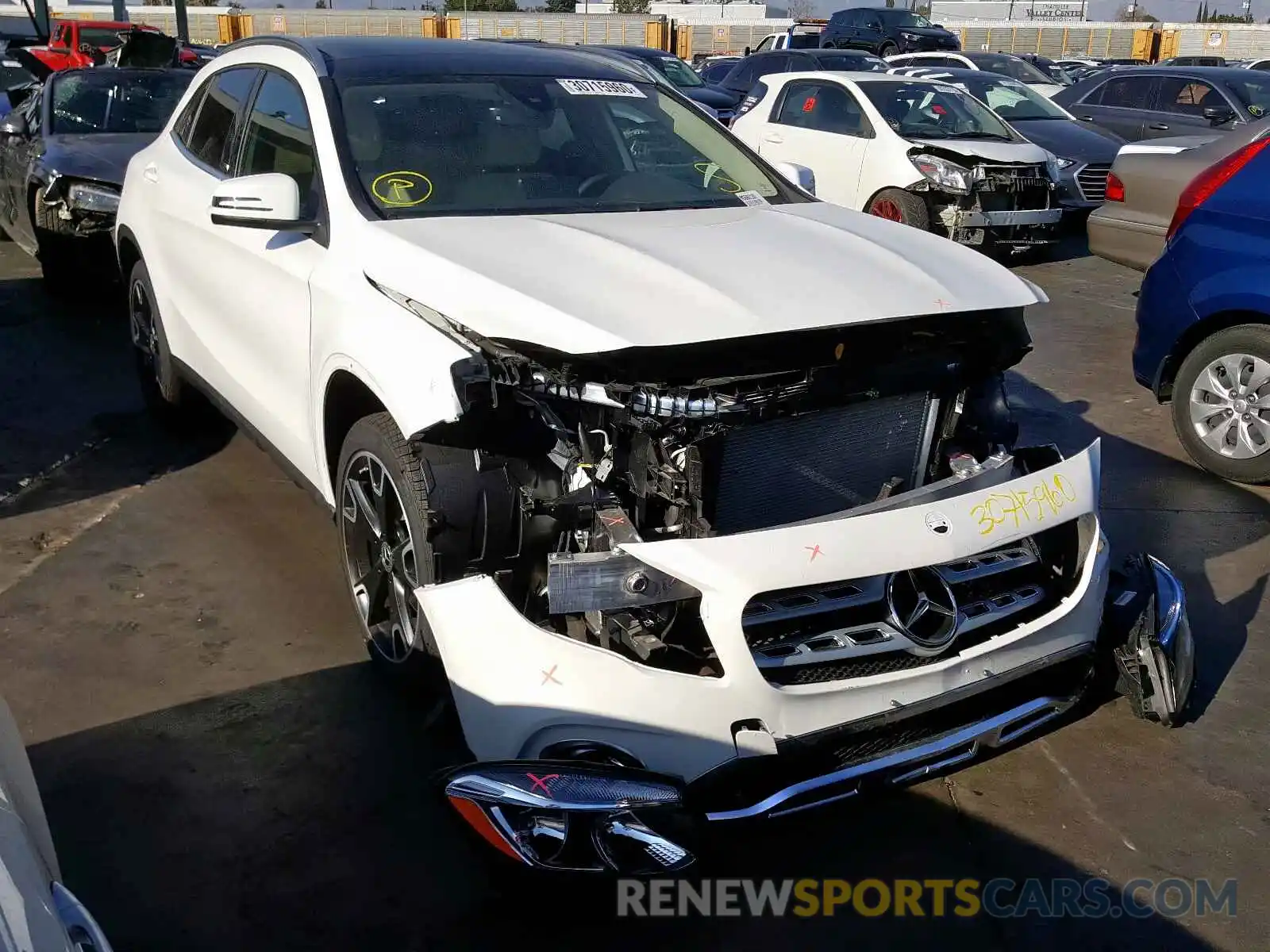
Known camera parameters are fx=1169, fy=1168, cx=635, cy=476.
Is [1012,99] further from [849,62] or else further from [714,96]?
[849,62]

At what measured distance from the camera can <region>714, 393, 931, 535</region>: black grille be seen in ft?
9.91

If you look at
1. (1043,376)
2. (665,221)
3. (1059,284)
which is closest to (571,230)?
(665,221)

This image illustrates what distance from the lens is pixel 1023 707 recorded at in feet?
Answer: 9.94

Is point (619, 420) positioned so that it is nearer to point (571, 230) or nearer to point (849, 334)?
point (849, 334)

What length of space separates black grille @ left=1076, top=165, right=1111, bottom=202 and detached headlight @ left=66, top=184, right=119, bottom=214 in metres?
8.75

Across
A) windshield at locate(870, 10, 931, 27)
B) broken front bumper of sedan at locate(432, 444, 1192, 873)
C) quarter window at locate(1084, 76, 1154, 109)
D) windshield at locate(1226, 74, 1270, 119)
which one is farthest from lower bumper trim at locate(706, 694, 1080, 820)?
windshield at locate(870, 10, 931, 27)

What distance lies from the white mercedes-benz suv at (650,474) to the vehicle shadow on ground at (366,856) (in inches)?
10.3

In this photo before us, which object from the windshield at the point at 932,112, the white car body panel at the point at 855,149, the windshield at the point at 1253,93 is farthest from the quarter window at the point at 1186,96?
the white car body panel at the point at 855,149

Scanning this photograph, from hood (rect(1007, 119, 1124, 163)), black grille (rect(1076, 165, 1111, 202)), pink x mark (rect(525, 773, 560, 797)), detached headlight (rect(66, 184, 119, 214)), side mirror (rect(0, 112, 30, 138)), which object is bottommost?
pink x mark (rect(525, 773, 560, 797))

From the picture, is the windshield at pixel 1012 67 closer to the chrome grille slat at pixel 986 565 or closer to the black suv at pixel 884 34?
the black suv at pixel 884 34

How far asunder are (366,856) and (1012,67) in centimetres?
1985

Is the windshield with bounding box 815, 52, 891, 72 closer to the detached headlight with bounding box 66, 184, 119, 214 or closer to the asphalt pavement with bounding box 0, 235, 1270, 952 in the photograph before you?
the detached headlight with bounding box 66, 184, 119, 214

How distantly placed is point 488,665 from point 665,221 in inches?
66.2

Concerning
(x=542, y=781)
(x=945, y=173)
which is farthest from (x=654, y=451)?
(x=945, y=173)
